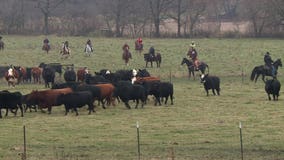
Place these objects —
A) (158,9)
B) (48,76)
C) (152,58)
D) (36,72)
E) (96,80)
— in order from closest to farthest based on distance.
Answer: (96,80), (48,76), (36,72), (152,58), (158,9)

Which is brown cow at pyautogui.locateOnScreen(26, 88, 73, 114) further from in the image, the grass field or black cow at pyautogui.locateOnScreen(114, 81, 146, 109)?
black cow at pyautogui.locateOnScreen(114, 81, 146, 109)

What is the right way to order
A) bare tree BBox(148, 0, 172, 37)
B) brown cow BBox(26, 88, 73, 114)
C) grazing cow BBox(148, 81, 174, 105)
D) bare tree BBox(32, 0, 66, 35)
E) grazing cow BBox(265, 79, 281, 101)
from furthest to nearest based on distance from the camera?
bare tree BBox(148, 0, 172, 37) < bare tree BBox(32, 0, 66, 35) < grazing cow BBox(265, 79, 281, 101) < grazing cow BBox(148, 81, 174, 105) < brown cow BBox(26, 88, 73, 114)

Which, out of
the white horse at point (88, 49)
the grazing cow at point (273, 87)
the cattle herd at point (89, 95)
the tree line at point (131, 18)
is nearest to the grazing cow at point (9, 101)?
the cattle herd at point (89, 95)

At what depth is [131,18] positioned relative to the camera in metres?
81.5

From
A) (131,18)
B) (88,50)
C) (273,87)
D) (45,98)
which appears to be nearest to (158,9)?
(131,18)

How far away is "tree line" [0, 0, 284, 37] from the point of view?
75.2 meters

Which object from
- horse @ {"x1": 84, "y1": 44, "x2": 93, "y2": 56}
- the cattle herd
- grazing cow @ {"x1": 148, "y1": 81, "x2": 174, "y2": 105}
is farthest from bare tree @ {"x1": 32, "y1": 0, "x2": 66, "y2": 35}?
grazing cow @ {"x1": 148, "y1": 81, "x2": 174, "y2": 105}

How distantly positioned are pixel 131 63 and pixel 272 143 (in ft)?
96.4

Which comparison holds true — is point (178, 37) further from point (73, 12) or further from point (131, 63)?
point (131, 63)

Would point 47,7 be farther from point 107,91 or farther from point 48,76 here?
point 107,91

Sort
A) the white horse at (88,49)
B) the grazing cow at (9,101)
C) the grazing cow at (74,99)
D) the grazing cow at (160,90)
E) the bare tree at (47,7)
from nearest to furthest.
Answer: the grazing cow at (9,101) < the grazing cow at (74,99) < the grazing cow at (160,90) < the white horse at (88,49) < the bare tree at (47,7)

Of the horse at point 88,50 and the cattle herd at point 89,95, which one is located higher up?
the horse at point 88,50

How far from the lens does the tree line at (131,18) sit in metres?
75.2

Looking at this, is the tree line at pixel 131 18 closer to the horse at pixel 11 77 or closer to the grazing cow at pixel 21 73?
the grazing cow at pixel 21 73
